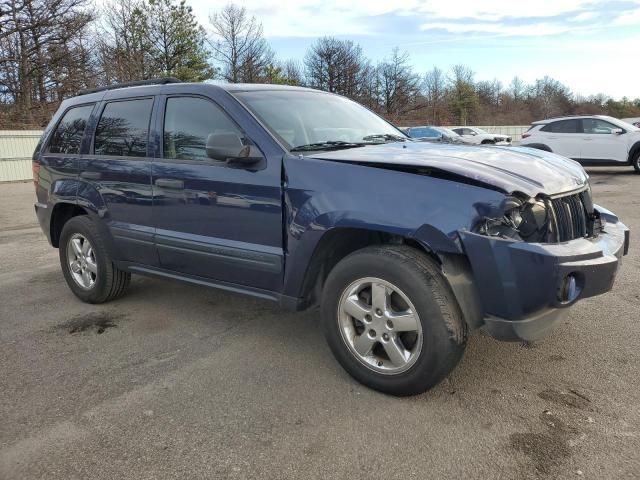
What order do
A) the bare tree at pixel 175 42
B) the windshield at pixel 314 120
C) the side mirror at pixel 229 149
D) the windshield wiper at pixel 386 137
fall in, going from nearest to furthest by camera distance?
the side mirror at pixel 229 149, the windshield at pixel 314 120, the windshield wiper at pixel 386 137, the bare tree at pixel 175 42

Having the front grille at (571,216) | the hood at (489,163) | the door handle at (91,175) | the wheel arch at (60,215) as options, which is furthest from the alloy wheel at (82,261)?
the front grille at (571,216)

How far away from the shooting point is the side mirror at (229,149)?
3.39 meters

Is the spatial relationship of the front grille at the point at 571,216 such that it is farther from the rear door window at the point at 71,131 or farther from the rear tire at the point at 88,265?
the rear door window at the point at 71,131

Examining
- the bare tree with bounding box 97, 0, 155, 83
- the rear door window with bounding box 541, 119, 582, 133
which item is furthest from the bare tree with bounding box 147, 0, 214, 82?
the rear door window with bounding box 541, 119, 582, 133

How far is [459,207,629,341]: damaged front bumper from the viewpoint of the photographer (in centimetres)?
263

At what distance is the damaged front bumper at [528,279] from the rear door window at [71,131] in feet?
12.1

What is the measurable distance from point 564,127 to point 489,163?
14.2 meters

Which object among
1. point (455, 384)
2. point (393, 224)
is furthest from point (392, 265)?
point (455, 384)

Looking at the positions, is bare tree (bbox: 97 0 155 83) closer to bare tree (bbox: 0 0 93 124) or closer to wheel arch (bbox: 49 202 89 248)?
bare tree (bbox: 0 0 93 124)

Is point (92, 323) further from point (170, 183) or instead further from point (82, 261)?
point (170, 183)

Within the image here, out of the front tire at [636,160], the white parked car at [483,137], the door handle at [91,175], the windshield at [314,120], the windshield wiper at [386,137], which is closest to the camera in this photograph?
the windshield at [314,120]

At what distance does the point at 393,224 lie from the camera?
9.50 feet

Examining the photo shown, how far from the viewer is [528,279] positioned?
264 cm

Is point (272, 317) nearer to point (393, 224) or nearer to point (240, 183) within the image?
point (240, 183)
